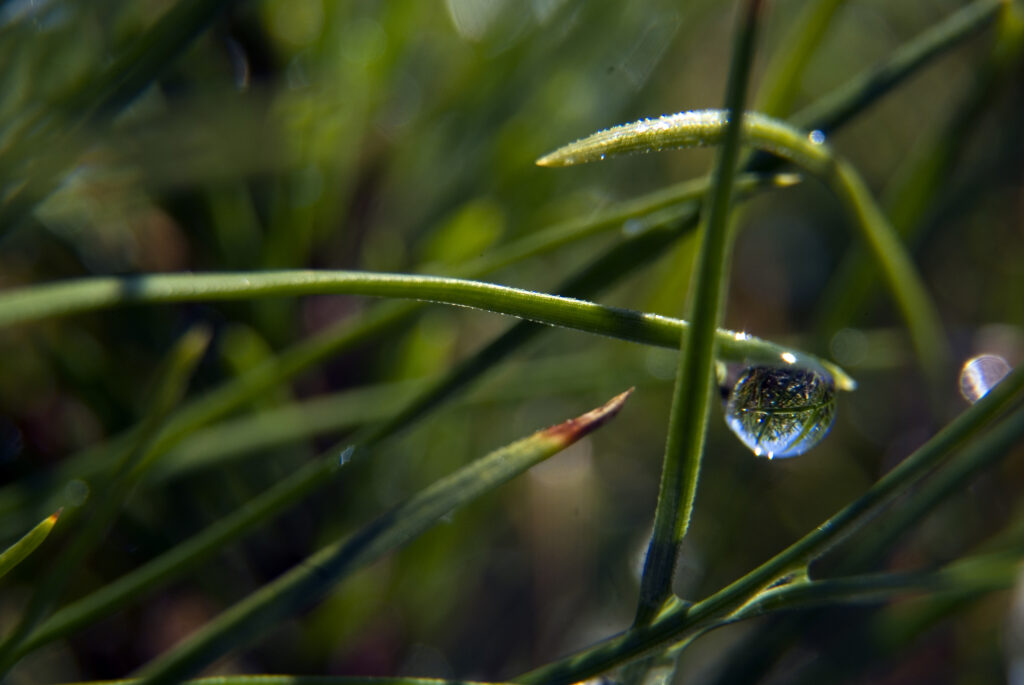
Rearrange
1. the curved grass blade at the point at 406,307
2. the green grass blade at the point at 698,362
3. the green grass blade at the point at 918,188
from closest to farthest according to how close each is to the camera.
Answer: the green grass blade at the point at 698,362 < the curved grass blade at the point at 406,307 < the green grass blade at the point at 918,188

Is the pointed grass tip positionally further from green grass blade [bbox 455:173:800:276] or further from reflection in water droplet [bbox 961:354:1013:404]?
reflection in water droplet [bbox 961:354:1013:404]

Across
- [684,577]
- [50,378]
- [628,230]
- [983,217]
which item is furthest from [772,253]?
[50,378]

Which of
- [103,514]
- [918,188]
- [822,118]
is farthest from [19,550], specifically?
[918,188]

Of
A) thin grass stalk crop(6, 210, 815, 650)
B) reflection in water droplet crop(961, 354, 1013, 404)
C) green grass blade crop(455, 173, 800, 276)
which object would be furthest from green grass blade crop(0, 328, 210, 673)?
reflection in water droplet crop(961, 354, 1013, 404)

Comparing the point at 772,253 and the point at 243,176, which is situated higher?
the point at 772,253

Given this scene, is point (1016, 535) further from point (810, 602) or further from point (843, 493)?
point (843, 493)

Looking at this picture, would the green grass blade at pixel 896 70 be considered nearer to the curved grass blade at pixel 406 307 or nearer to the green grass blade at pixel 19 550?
the curved grass blade at pixel 406 307

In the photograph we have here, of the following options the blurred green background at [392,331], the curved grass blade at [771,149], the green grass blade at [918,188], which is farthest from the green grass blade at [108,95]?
the green grass blade at [918,188]
